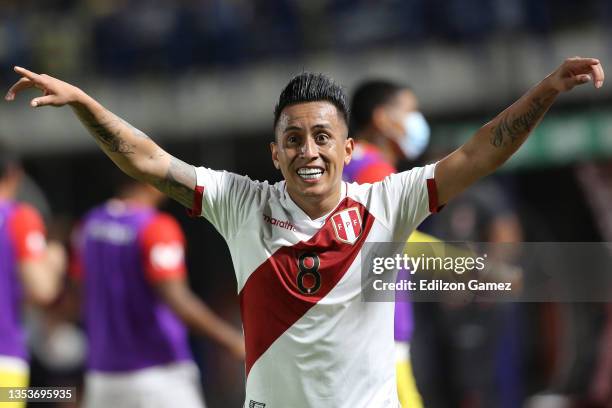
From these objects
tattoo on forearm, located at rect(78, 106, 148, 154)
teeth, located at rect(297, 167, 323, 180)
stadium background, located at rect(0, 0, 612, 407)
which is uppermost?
stadium background, located at rect(0, 0, 612, 407)

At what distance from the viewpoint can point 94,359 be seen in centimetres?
791

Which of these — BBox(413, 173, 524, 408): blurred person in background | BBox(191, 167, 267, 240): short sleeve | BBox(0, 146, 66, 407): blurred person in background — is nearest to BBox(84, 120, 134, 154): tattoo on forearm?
BBox(191, 167, 267, 240): short sleeve

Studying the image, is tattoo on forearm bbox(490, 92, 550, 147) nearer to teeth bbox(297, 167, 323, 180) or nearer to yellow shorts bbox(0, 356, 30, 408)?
teeth bbox(297, 167, 323, 180)

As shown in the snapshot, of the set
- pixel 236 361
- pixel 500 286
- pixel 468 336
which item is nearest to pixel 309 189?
pixel 500 286

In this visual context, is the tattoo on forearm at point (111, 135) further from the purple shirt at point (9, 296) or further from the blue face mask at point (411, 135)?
the purple shirt at point (9, 296)

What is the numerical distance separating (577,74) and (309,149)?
966 mm

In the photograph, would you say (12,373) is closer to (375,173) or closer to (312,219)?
Answer: (375,173)

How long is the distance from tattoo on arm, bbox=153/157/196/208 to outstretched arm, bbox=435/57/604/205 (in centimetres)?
92

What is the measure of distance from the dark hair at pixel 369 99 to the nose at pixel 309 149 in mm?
2378

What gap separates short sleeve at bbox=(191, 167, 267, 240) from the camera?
4508 mm

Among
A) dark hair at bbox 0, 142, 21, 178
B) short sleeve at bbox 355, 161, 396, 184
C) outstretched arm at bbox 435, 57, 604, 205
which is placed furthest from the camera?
dark hair at bbox 0, 142, 21, 178

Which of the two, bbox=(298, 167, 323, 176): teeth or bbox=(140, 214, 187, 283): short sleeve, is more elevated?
bbox=(140, 214, 187, 283): short sleeve

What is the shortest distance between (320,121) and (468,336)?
250 inches

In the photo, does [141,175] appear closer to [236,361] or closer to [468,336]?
[468,336]
